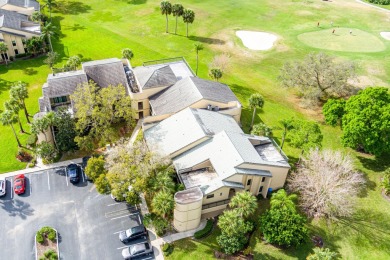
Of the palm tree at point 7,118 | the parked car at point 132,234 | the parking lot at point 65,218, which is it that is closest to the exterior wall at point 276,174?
the parked car at point 132,234

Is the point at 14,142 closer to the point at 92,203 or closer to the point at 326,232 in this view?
the point at 92,203

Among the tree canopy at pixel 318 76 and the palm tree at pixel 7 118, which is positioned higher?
the tree canopy at pixel 318 76

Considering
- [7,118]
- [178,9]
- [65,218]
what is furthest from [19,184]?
[178,9]

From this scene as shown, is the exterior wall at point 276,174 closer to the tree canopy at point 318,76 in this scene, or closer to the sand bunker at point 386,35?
the tree canopy at point 318,76

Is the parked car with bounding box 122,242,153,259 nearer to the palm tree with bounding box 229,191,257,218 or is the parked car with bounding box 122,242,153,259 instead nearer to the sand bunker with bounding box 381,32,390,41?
the palm tree with bounding box 229,191,257,218

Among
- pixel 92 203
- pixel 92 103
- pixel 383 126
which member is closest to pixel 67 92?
pixel 92 103

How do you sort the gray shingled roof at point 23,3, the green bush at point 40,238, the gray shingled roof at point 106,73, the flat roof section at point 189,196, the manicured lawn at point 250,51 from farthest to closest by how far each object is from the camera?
the gray shingled roof at point 23,3 → the gray shingled roof at point 106,73 → the manicured lawn at point 250,51 → the green bush at point 40,238 → the flat roof section at point 189,196

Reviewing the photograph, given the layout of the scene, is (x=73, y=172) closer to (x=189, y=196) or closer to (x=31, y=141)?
(x=31, y=141)

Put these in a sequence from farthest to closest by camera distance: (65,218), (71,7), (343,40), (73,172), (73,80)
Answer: (71,7)
(343,40)
(73,80)
(73,172)
(65,218)
